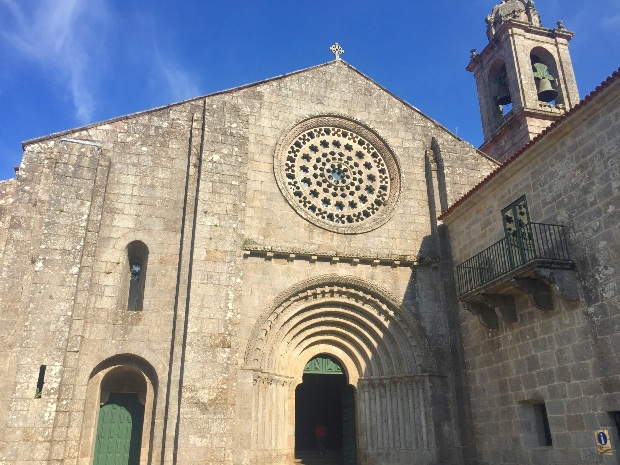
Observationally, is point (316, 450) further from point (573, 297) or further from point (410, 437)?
point (573, 297)

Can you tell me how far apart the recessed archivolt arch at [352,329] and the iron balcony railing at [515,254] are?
1617mm

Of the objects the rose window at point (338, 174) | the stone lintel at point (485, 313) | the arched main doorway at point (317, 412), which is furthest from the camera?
the arched main doorway at point (317, 412)

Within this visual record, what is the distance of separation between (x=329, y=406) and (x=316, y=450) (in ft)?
5.71

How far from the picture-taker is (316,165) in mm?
13180

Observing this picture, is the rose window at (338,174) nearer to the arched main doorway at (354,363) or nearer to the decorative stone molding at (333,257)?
the decorative stone molding at (333,257)

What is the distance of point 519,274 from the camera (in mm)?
9039

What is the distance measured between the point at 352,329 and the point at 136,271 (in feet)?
16.1

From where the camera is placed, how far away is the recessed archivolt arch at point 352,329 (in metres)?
11.5

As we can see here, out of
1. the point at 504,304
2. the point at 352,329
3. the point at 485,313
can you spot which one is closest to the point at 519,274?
Answer: the point at 504,304

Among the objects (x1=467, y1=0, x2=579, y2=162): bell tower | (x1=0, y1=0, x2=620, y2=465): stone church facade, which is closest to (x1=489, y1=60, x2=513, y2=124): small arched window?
(x1=467, y1=0, x2=579, y2=162): bell tower

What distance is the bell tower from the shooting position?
18.4 metres

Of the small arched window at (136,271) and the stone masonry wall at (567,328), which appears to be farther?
the small arched window at (136,271)

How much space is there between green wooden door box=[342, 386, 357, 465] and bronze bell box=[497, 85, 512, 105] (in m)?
13.5

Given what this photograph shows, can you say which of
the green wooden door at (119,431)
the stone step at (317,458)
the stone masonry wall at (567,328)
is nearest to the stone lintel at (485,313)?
the stone masonry wall at (567,328)
